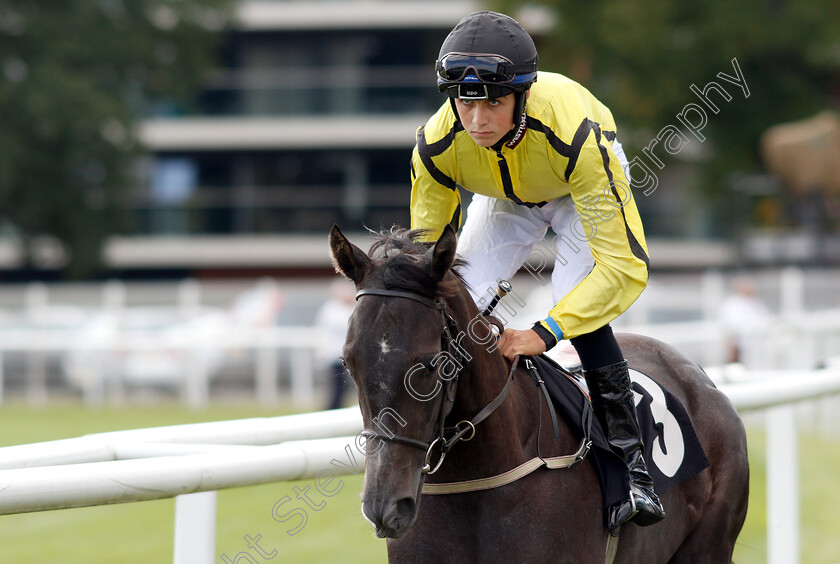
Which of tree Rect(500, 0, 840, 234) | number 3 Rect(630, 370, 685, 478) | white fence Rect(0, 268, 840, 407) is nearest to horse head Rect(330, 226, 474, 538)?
number 3 Rect(630, 370, 685, 478)

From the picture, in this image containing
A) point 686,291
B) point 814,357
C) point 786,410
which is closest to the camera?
point 786,410

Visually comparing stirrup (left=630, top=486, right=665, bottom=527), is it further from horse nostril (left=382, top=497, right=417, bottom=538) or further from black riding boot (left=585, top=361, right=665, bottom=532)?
→ horse nostril (left=382, top=497, right=417, bottom=538)

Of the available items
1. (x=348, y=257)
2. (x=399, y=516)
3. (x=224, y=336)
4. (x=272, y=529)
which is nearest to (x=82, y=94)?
(x=224, y=336)

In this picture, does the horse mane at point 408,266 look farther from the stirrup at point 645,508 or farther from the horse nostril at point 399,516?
the stirrup at point 645,508

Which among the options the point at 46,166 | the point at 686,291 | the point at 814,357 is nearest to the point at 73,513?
the point at 814,357

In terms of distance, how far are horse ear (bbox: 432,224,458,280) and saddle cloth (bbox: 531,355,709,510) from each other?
708mm

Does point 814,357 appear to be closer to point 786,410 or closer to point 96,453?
point 786,410

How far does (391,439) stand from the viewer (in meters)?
→ 2.52

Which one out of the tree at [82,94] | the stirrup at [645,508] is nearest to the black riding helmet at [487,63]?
the stirrup at [645,508]

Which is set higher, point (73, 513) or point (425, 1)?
point (425, 1)

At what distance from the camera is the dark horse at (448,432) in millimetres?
2541

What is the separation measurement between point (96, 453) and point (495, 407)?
1.17 metres

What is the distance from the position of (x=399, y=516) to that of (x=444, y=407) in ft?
1.14

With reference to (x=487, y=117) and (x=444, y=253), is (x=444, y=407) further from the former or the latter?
(x=487, y=117)
